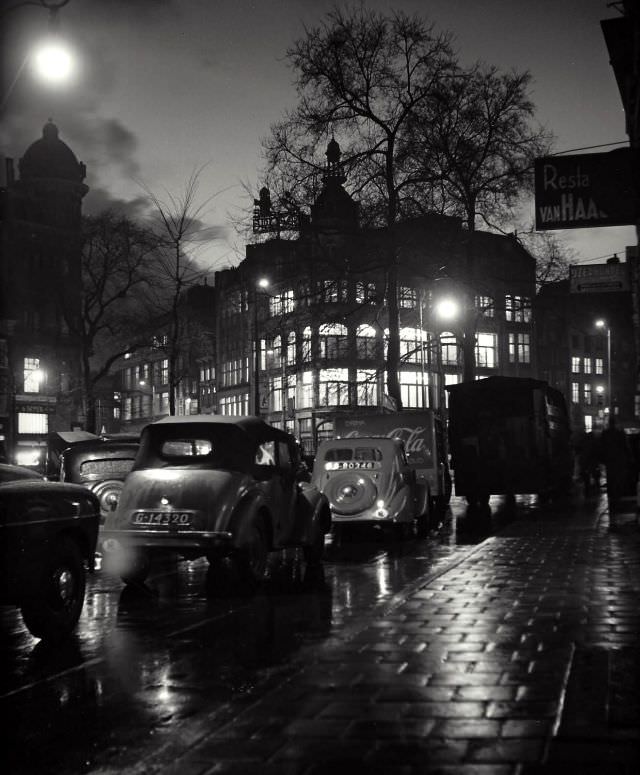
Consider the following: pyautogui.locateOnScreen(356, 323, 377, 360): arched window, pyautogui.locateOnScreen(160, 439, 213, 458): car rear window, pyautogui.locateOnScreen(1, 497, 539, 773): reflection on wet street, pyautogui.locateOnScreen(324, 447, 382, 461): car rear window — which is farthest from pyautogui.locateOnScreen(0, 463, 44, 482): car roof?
pyautogui.locateOnScreen(356, 323, 377, 360): arched window

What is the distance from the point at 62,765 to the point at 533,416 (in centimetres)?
2702

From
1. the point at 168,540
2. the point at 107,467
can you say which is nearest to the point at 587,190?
the point at 168,540

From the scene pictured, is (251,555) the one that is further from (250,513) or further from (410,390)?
(410,390)

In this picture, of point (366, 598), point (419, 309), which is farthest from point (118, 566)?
point (419, 309)

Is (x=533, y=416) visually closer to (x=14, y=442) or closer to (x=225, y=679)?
(x=225, y=679)

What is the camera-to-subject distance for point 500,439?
30.9 metres

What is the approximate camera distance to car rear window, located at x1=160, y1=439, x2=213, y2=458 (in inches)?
510

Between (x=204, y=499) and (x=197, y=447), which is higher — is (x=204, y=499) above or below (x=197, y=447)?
below

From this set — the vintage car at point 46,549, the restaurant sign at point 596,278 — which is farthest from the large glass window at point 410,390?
the vintage car at point 46,549

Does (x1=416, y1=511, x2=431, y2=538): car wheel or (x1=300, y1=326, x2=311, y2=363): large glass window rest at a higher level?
(x1=300, y1=326, x2=311, y2=363): large glass window

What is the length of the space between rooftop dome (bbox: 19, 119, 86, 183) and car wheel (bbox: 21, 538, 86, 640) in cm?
7139

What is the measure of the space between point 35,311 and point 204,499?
63642 mm

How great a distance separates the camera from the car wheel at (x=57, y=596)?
8.90 meters

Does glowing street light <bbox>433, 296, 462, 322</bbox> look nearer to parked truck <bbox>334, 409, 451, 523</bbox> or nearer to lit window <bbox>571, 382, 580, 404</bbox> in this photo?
parked truck <bbox>334, 409, 451, 523</bbox>
